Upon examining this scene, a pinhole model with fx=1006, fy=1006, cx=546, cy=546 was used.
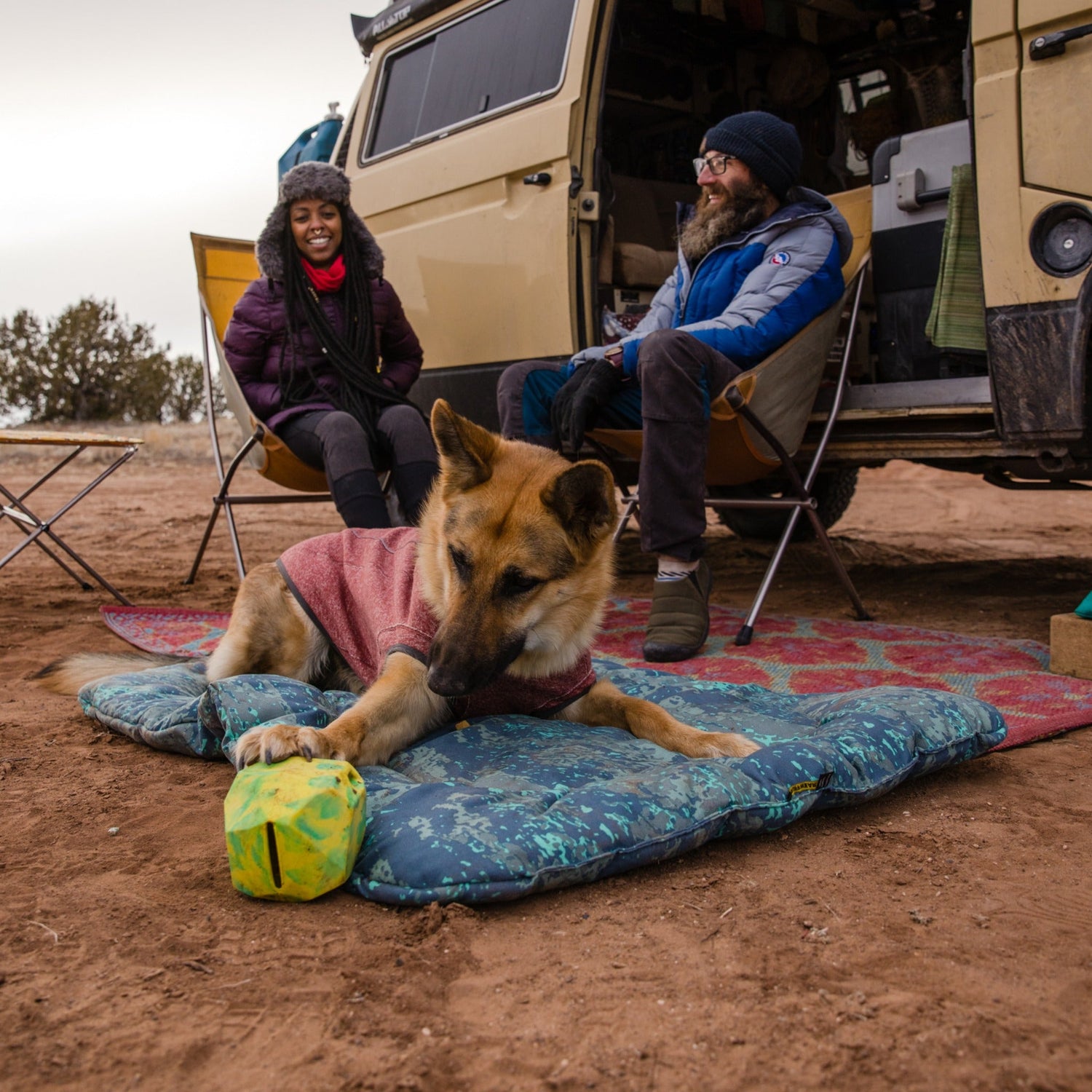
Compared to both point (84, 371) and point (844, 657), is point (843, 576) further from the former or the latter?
point (84, 371)

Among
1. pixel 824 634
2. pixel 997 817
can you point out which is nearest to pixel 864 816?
pixel 997 817

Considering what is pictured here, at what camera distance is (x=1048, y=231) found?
134 inches

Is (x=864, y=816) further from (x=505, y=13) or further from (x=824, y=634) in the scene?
(x=505, y=13)

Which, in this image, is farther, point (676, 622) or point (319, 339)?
point (319, 339)

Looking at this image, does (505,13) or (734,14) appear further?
(734,14)

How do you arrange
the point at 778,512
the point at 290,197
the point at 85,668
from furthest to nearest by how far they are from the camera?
the point at 778,512, the point at 290,197, the point at 85,668

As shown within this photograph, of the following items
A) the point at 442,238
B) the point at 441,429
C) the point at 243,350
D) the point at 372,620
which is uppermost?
the point at 442,238

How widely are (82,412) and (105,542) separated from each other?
432 inches

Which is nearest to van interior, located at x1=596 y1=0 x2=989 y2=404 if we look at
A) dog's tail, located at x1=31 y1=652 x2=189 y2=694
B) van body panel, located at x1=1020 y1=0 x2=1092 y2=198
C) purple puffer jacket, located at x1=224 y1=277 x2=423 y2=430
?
van body panel, located at x1=1020 y1=0 x2=1092 y2=198

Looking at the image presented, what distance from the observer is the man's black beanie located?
Answer: 14.0 feet

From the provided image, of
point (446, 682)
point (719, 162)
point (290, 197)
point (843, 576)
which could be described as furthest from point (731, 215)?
point (446, 682)

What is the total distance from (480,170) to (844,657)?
304cm

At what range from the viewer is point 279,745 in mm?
2139

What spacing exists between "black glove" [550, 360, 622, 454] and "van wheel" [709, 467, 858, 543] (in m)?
1.72
